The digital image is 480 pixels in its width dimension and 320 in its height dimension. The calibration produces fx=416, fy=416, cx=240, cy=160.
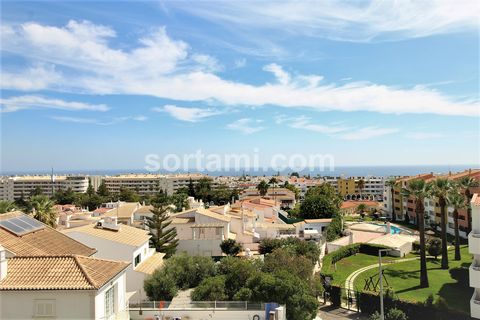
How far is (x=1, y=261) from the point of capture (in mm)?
12555

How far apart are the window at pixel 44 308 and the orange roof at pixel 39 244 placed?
3338 mm

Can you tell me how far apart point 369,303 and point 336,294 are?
2219 millimetres

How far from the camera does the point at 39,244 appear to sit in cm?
1669

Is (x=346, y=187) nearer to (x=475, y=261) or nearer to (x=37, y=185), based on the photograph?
(x=37, y=185)

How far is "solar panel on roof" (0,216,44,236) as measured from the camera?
16808 mm

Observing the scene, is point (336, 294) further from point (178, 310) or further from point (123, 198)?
point (123, 198)

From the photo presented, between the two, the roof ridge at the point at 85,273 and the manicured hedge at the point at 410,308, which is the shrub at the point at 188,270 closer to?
the manicured hedge at the point at 410,308

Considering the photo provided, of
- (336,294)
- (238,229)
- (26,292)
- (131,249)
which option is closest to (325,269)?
(336,294)

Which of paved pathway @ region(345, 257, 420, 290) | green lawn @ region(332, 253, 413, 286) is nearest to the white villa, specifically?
paved pathway @ region(345, 257, 420, 290)

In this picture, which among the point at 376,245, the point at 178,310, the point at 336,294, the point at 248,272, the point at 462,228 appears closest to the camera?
the point at 178,310

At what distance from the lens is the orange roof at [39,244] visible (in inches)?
602

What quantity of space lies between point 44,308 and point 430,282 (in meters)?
27.1

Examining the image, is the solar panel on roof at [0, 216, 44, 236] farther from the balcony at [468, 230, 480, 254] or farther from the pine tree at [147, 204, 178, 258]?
the balcony at [468, 230, 480, 254]

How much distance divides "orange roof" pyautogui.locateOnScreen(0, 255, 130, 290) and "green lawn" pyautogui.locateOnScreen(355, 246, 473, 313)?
20264 millimetres
